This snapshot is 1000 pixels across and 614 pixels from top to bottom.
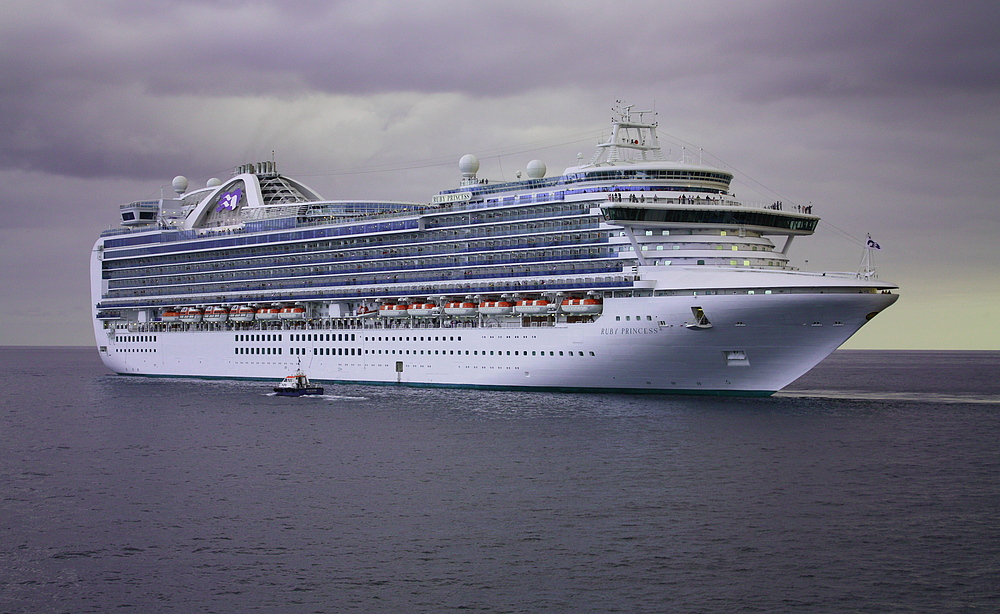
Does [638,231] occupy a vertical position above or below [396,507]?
above

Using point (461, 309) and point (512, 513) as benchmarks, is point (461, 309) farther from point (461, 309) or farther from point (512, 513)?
point (512, 513)

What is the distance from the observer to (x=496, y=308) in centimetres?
6169

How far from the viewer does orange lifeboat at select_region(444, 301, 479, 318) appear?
6397 cm

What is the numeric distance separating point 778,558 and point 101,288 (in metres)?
84.3

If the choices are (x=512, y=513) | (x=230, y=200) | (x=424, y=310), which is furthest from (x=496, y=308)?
(x=230, y=200)

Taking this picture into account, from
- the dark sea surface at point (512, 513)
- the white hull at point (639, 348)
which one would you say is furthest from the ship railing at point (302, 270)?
the dark sea surface at point (512, 513)

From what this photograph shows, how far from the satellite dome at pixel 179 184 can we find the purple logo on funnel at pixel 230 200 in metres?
10.2

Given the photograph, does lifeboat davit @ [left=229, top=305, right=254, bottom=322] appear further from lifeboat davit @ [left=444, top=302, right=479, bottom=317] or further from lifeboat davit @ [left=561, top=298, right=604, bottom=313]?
lifeboat davit @ [left=561, top=298, right=604, bottom=313]

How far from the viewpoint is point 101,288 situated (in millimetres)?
94812

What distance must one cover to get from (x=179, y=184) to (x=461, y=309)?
4752 cm

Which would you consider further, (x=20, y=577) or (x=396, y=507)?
(x=396, y=507)


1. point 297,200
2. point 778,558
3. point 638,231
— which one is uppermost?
point 297,200

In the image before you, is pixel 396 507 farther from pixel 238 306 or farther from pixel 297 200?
pixel 297 200

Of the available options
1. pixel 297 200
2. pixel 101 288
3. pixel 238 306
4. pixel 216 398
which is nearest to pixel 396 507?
pixel 216 398
